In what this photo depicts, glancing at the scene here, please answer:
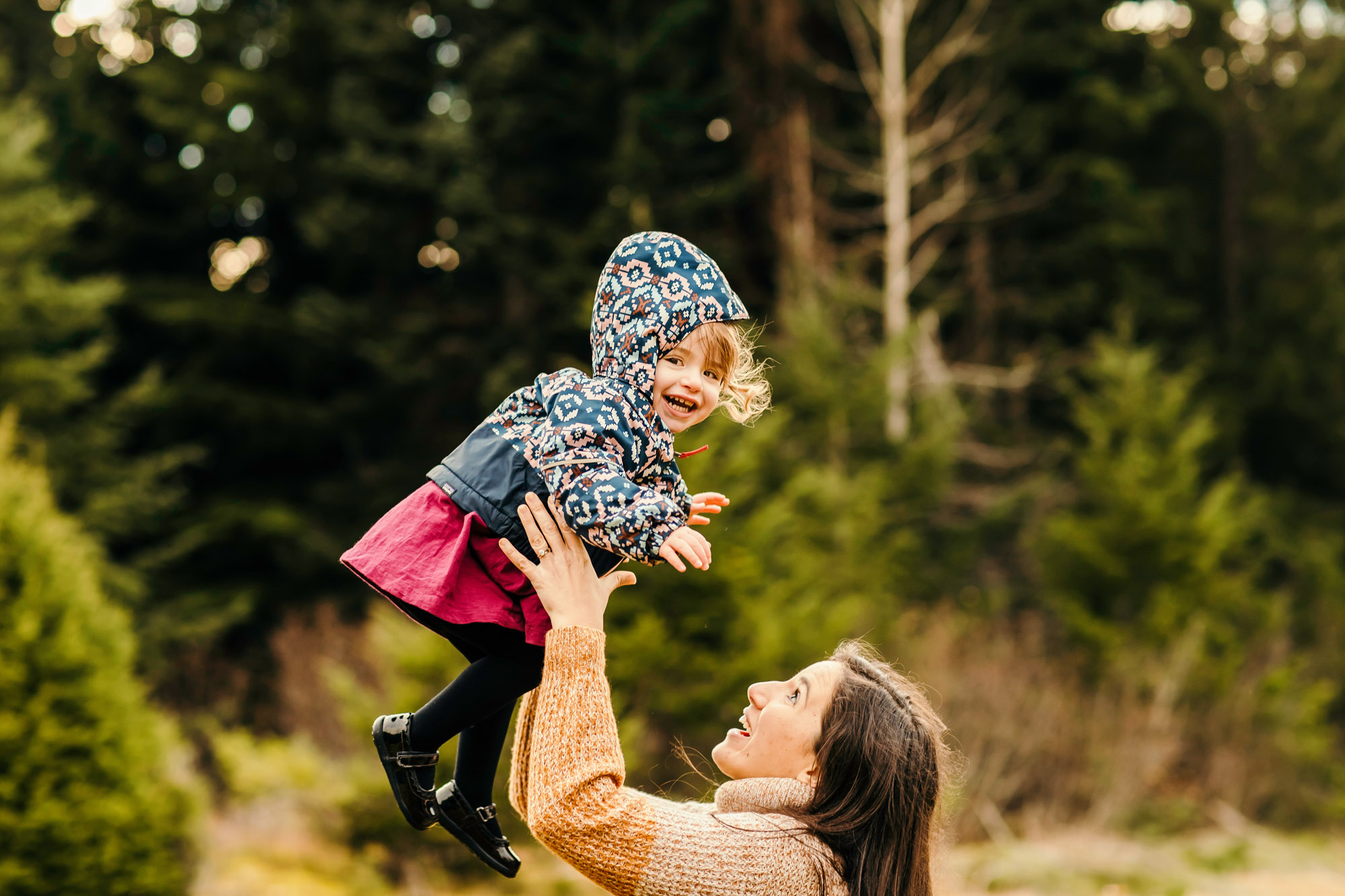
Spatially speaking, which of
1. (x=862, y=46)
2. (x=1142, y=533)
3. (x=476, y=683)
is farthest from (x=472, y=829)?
(x=862, y=46)

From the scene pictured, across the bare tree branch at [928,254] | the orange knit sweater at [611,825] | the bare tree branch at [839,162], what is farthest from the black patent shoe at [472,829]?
the bare tree branch at [928,254]

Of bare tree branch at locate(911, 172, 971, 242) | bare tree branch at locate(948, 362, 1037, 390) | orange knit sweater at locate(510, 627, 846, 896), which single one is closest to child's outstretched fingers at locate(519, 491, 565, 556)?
orange knit sweater at locate(510, 627, 846, 896)

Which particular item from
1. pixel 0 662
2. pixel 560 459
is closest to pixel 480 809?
pixel 560 459

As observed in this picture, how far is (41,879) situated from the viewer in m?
5.84

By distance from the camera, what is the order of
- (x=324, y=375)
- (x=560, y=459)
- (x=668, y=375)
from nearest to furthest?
(x=560, y=459)
(x=668, y=375)
(x=324, y=375)

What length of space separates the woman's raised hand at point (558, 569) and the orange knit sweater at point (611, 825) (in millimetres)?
29

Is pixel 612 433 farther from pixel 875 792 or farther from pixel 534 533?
pixel 875 792

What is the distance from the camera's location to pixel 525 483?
1.81m

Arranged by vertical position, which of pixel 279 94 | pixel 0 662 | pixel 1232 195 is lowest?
pixel 0 662

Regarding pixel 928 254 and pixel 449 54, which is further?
pixel 928 254

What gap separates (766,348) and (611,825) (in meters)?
9.54

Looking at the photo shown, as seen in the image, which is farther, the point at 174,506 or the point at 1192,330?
the point at 1192,330

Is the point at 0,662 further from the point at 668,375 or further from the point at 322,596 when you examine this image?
the point at 322,596

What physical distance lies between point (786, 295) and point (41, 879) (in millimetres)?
10045
